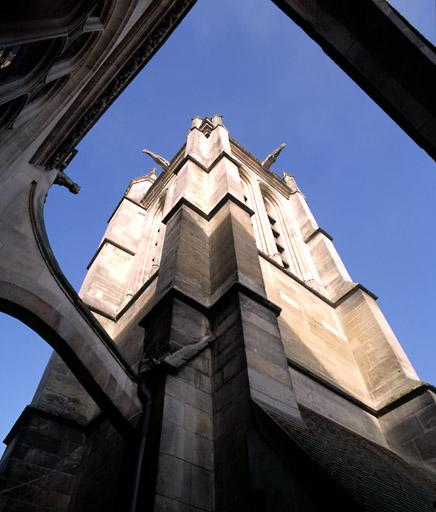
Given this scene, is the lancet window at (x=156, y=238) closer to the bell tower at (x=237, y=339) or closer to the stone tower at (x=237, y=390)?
the bell tower at (x=237, y=339)

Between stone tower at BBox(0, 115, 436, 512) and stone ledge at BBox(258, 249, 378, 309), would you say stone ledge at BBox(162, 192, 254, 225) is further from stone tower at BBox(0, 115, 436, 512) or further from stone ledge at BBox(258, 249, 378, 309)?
stone ledge at BBox(258, 249, 378, 309)

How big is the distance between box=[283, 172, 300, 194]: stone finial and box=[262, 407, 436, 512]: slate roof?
1511 centimetres

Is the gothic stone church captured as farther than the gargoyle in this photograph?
No

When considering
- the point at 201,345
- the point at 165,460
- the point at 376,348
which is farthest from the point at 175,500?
the point at 376,348

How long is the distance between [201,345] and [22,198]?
319cm

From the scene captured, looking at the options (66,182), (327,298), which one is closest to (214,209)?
(66,182)

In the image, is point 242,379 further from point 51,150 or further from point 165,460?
point 51,150

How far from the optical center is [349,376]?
9.17 meters

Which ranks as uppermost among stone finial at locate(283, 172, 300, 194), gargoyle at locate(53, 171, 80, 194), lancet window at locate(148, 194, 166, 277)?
stone finial at locate(283, 172, 300, 194)

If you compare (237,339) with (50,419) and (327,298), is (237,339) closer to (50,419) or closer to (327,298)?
(50,419)

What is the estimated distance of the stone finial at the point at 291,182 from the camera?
20333mm

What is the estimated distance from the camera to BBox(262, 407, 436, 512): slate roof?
144 inches

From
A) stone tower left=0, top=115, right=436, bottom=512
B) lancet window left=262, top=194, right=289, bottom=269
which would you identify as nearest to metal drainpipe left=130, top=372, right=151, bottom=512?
stone tower left=0, top=115, right=436, bottom=512

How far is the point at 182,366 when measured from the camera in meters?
5.43
